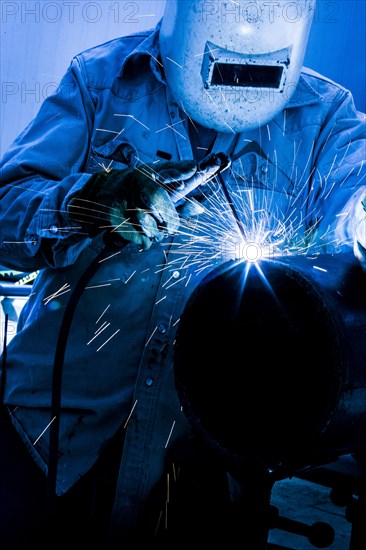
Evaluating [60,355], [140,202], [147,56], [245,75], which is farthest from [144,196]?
[147,56]

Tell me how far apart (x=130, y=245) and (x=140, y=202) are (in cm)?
40

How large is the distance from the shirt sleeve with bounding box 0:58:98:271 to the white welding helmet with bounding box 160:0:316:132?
0.28 meters

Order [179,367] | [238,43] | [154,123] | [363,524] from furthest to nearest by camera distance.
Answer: [154,123]
[238,43]
[363,524]
[179,367]

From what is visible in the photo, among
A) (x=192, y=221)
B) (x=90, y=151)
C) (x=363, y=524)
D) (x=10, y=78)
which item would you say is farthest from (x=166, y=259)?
(x=10, y=78)

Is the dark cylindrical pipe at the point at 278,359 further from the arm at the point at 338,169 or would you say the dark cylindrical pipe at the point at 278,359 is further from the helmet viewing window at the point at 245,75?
the helmet viewing window at the point at 245,75

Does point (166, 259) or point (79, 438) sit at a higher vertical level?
point (166, 259)

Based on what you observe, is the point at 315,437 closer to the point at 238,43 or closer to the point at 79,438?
the point at 79,438

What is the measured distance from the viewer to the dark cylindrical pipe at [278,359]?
2.70 ft

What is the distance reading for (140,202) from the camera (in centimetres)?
120

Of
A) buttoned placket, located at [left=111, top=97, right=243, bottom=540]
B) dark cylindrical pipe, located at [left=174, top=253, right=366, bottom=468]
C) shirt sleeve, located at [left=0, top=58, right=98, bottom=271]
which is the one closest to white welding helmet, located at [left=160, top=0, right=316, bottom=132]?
shirt sleeve, located at [left=0, top=58, right=98, bottom=271]

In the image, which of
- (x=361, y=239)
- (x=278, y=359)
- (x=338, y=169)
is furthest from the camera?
(x=338, y=169)

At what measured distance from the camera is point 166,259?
5.22 feet

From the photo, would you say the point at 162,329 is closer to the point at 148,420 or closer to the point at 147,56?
the point at 148,420

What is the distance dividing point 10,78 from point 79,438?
174 centimetres
